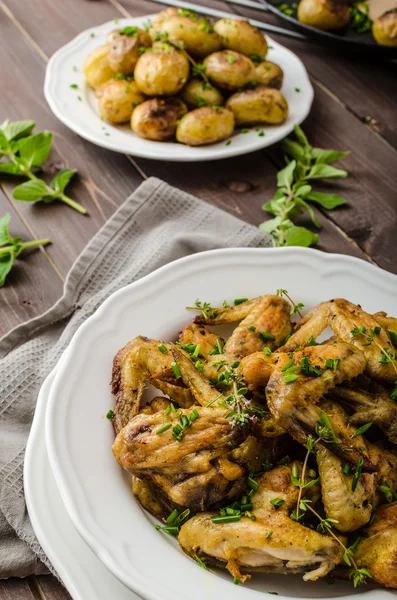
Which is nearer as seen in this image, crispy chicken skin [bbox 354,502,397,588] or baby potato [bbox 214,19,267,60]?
crispy chicken skin [bbox 354,502,397,588]

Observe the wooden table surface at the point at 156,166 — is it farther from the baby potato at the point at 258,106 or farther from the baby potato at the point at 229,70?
the baby potato at the point at 229,70

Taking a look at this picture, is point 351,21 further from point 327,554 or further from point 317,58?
point 327,554

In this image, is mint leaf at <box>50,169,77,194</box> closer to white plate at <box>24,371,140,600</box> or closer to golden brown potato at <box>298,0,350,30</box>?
white plate at <box>24,371,140,600</box>

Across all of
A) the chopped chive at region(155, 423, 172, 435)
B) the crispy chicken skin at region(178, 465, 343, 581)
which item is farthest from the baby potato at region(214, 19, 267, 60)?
the crispy chicken skin at region(178, 465, 343, 581)

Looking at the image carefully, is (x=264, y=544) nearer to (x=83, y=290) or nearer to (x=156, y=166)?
(x=83, y=290)

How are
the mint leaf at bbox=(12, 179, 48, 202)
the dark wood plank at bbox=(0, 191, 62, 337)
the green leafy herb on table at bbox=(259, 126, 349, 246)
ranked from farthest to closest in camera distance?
the mint leaf at bbox=(12, 179, 48, 202) → the green leafy herb on table at bbox=(259, 126, 349, 246) → the dark wood plank at bbox=(0, 191, 62, 337)

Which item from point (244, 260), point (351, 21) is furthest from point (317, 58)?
point (244, 260)
